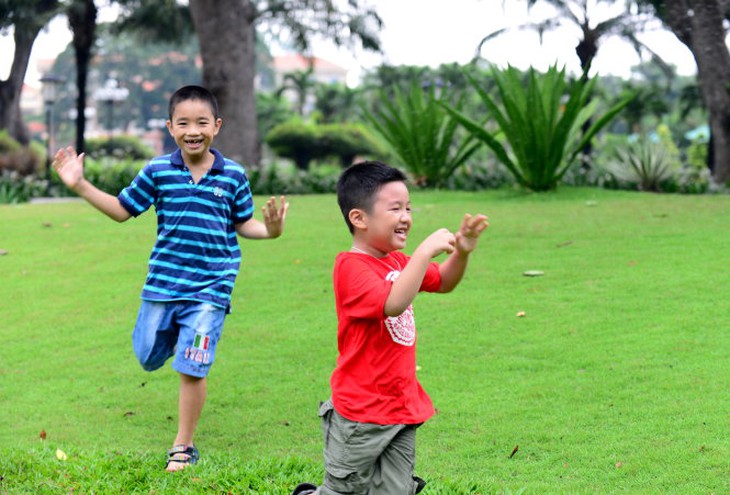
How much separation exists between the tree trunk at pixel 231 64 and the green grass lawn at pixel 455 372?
25.2 feet

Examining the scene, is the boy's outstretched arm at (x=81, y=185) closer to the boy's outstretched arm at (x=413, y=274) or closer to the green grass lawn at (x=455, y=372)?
the green grass lawn at (x=455, y=372)

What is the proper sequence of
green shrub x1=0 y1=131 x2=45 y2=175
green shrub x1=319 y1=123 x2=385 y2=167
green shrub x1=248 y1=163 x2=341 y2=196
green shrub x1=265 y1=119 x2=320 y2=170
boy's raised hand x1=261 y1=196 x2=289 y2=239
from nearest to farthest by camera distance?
boy's raised hand x1=261 y1=196 x2=289 y2=239
green shrub x1=248 y1=163 x2=341 y2=196
green shrub x1=0 y1=131 x2=45 y2=175
green shrub x1=265 y1=119 x2=320 y2=170
green shrub x1=319 y1=123 x2=385 y2=167

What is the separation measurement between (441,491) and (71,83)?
84.7m

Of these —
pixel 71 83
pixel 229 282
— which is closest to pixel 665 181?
pixel 229 282

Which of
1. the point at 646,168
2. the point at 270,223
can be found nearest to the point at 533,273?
the point at 270,223

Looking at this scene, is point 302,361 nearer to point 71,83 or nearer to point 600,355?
point 600,355

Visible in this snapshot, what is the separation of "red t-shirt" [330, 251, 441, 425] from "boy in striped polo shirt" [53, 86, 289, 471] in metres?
1.08

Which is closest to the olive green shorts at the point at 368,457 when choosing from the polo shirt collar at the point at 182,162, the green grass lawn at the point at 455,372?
the green grass lawn at the point at 455,372

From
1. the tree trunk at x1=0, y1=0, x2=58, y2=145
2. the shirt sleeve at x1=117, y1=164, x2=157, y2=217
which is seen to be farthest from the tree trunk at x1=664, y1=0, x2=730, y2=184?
the tree trunk at x1=0, y1=0, x2=58, y2=145

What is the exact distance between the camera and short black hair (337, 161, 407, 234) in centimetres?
290

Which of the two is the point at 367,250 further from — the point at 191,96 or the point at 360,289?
the point at 191,96

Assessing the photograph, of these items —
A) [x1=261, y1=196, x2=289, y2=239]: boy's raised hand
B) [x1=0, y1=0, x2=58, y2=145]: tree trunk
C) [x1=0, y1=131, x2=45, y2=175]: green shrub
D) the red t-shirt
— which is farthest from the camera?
[x1=0, y1=0, x2=58, y2=145]: tree trunk

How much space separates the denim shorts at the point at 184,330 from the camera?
13.1 feet

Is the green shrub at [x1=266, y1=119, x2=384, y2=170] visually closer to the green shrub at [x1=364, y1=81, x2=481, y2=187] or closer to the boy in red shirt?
the green shrub at [x1=364, y1=81, x2=481, y2=187]
